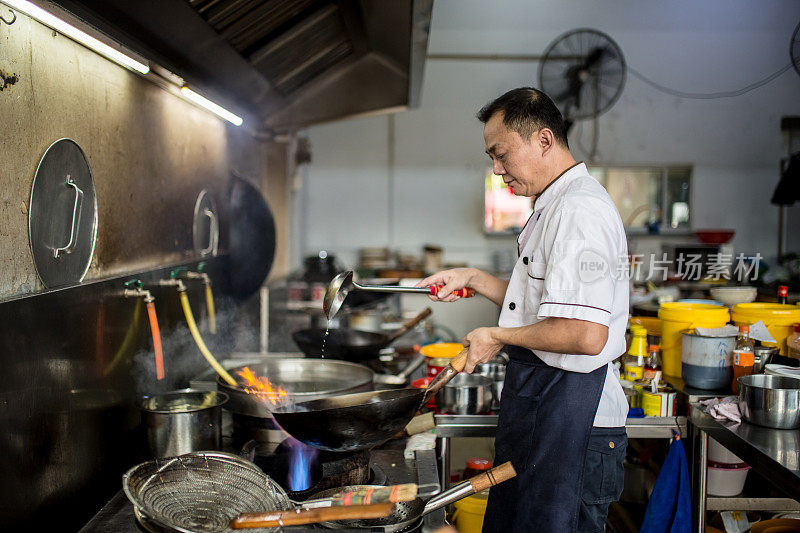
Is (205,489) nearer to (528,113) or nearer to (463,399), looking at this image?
(463,399)

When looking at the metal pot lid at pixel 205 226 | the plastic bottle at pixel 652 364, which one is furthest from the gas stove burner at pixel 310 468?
the metal pot lid at pixel 205 226

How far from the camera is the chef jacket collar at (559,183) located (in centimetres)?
182

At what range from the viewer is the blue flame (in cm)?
175

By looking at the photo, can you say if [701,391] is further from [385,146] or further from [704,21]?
[704,21]

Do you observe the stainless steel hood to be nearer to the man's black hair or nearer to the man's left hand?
the man's black hair

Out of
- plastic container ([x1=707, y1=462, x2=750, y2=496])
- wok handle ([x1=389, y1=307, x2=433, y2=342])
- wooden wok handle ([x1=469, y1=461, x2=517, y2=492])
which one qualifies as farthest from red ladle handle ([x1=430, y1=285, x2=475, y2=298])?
plastic container ([x1=707, y1=462, x2=750, y2=496])

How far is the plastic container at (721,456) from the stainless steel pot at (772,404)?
35 cm

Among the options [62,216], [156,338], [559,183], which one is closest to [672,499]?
[559,183]

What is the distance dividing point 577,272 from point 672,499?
4.17 ft

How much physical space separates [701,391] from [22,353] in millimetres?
2352

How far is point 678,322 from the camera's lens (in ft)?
8.87

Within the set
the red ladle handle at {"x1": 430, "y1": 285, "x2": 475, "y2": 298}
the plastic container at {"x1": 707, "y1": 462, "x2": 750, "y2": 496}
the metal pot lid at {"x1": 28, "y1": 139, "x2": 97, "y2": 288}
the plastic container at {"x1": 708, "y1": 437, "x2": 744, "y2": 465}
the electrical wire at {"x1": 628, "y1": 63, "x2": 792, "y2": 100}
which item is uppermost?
the electrical wire at {"x1": 628, "y1": 63, "x2": 792, "y2": 100}

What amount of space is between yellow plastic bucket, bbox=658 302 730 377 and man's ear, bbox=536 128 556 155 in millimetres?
1275

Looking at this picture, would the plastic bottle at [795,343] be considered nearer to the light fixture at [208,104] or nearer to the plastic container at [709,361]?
the plastic container at [709,361]
